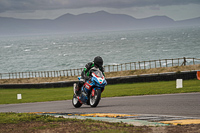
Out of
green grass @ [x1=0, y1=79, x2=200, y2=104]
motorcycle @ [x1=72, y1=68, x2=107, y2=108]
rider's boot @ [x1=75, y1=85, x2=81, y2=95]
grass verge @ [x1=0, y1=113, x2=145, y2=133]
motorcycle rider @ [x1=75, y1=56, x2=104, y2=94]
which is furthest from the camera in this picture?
green grass @ [x1=0, y1=79, x2=200, y2=104]

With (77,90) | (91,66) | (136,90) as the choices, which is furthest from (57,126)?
(136,90)

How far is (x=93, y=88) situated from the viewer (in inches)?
471

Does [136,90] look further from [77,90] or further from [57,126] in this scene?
[57,126]

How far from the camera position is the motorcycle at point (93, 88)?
461 inches

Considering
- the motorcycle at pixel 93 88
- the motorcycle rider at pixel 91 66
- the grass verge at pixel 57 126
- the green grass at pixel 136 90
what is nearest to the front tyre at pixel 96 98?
the motorcycle at pixel 93 88

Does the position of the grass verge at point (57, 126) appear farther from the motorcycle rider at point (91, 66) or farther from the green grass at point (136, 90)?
the green grass at point (136, 90)

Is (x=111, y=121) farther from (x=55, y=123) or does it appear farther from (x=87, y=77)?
(x=87, y=77)

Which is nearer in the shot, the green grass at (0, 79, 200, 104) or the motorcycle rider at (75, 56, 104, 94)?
the motorcycle rider at (75, 56, 104, 94)

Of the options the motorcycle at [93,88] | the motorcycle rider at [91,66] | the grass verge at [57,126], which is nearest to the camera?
the grass verge at [57,126]

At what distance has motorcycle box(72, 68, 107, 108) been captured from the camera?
38.4ft

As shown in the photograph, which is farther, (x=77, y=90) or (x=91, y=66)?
(x=77, y=90)

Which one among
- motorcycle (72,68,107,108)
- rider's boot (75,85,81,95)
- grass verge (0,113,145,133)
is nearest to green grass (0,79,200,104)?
rider's boot (75,85,81,95)

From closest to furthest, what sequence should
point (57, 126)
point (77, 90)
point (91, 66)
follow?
point (57, 126) < point (91, 66) < point (77, 90)

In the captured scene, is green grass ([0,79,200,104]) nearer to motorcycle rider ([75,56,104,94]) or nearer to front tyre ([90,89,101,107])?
front tyre ([90,89,101,107])
